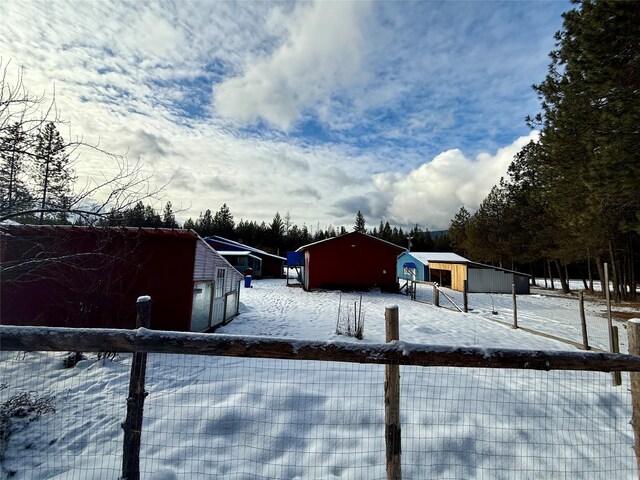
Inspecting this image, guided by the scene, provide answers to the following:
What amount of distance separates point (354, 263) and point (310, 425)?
23.0 m

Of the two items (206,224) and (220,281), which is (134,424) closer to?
(220,281)

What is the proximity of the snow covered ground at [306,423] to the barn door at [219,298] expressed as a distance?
4.36 metres

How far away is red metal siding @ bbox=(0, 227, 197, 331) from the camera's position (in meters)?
8.32

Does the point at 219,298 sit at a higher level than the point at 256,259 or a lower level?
lower

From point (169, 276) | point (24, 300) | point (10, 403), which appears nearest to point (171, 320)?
point (169, 276)

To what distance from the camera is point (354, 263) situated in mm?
26953

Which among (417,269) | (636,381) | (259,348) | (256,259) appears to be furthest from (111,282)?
(417,269)

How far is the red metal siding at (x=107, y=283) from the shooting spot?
8320 mm

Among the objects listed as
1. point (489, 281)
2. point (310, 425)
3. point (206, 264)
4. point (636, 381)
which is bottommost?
point (310, 425)

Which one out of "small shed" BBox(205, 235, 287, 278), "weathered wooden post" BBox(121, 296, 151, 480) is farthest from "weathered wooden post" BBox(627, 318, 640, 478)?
"small shed" BBox(205, 235, 287, 278)

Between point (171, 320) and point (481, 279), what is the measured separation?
27269mm

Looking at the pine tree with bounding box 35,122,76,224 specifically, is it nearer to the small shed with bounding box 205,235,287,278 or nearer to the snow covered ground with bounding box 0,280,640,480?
the snow covered ground with bounding box 0,280,640,480

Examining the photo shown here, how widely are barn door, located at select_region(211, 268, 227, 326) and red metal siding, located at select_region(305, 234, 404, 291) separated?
15.1 m

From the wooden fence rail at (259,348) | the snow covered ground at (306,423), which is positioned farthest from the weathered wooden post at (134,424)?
the snow covered ground at (306,423)
